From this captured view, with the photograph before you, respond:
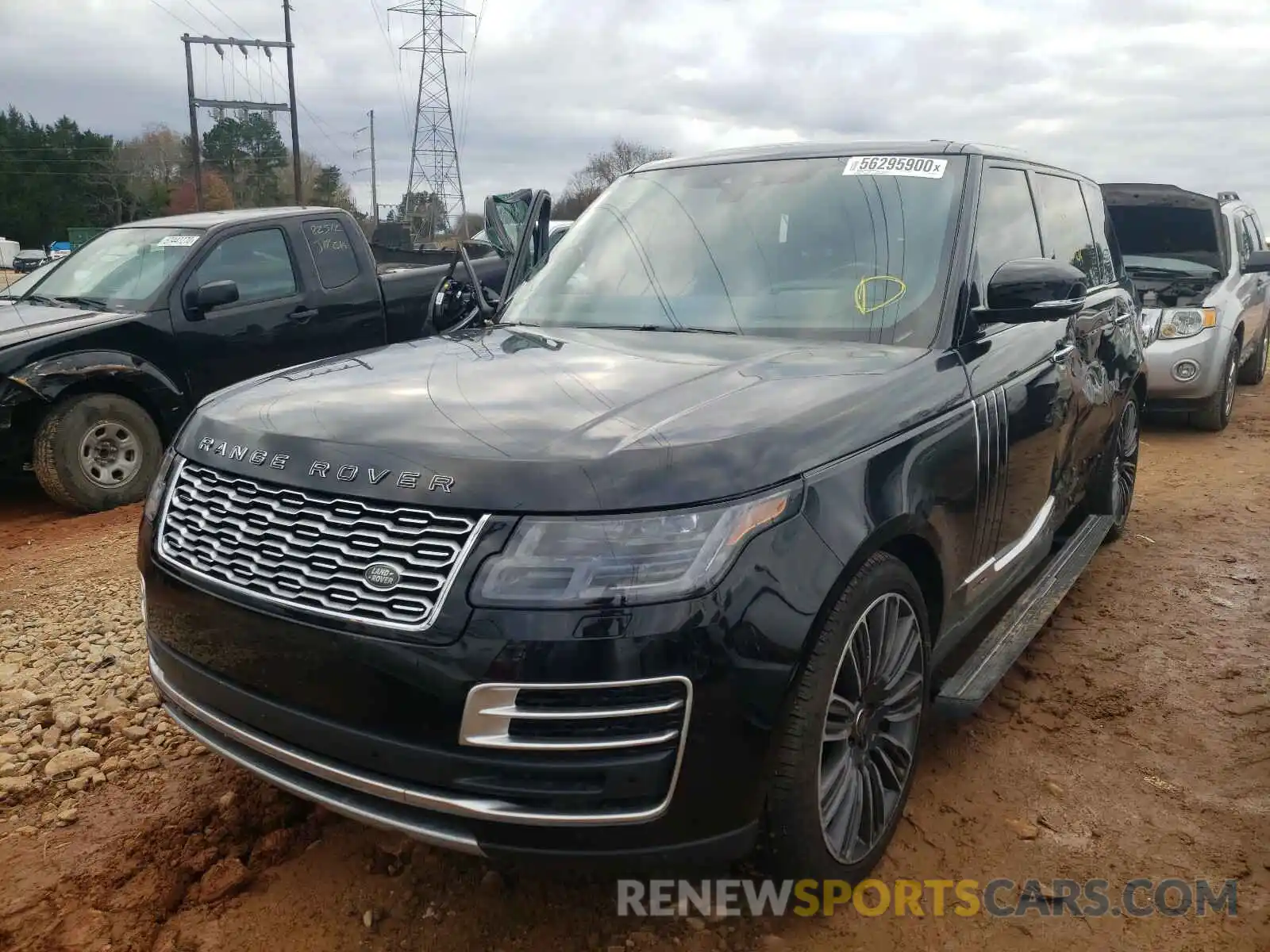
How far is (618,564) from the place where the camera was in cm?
192

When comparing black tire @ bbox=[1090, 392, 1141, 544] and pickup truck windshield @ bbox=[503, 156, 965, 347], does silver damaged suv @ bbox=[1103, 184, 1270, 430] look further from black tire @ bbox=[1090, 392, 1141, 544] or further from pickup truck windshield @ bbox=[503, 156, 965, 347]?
pickup truck windshield @ bbox=[503, 156, 965, 347]

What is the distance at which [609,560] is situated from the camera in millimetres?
1923

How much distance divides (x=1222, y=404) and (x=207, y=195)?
55044mm

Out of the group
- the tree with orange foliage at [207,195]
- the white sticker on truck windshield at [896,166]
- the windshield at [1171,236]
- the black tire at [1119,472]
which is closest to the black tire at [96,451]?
the white sticker on truck windshield at [896,166]

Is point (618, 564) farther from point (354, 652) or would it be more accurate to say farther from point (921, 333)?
point (921, 333)

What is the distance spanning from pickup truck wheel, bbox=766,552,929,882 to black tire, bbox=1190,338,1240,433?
7537mm

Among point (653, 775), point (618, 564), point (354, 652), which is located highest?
point (618, 564)

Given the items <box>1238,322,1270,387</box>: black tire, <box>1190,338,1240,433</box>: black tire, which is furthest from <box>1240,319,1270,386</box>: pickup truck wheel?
<box>1190,338,1240,433</box>: black tire

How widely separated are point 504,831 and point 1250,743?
2733mm

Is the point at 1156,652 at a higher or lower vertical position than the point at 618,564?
lower

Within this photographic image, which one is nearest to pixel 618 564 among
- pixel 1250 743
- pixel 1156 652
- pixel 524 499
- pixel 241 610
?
pixel 524 499

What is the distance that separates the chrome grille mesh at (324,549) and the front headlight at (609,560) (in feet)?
0.34

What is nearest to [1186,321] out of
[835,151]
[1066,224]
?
[1066,224]

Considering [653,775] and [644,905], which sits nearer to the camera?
[653,775]
